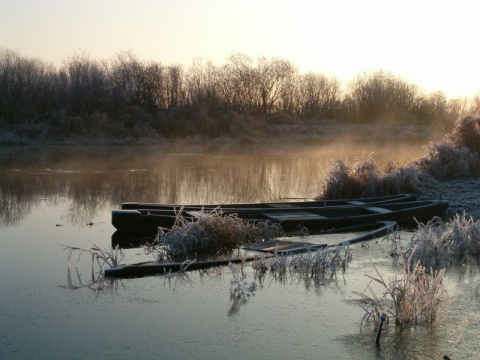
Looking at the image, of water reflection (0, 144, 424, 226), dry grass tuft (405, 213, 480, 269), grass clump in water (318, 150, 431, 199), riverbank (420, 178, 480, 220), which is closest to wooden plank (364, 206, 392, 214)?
riverbank (420, 178, 480, 220)

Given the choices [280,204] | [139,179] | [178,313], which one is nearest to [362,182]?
[280,204]

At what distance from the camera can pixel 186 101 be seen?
53719 millimetres

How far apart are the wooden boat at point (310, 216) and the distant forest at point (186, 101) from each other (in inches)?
1215

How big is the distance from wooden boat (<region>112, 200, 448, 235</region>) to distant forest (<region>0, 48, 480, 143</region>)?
30.9 meters

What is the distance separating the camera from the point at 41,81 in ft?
162

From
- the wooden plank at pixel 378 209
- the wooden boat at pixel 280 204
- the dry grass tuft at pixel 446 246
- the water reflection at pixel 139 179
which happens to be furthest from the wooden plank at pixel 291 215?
the water reflection at pixel 139 179

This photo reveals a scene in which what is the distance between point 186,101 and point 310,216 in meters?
40.5

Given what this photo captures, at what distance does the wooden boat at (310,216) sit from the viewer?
497 inches

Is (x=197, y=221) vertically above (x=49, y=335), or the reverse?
(x=197, y=221)

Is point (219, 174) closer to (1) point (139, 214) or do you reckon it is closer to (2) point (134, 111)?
(1) point (139, 214)

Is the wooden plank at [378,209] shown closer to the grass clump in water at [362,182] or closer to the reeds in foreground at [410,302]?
the grass clump in water at [362,182]

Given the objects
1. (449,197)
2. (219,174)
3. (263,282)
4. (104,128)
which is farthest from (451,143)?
(104,128)

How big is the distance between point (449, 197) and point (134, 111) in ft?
108

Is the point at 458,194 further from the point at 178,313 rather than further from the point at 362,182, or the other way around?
the point at 178,313
